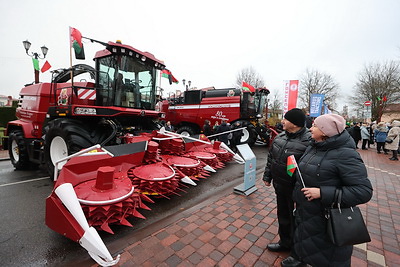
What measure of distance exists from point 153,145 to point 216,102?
6772 mm

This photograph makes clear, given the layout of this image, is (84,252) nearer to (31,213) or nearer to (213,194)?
(31,213)

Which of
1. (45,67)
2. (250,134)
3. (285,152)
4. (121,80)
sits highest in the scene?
(45,67)

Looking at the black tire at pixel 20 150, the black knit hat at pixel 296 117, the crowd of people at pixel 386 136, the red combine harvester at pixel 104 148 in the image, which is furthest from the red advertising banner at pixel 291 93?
the black tire at pixel 20 150

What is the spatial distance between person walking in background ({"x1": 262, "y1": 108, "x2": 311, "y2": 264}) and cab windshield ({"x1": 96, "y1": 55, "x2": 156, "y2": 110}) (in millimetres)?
3749

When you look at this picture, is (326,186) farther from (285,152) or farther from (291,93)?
(291,93)

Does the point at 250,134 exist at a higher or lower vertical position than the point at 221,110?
lower

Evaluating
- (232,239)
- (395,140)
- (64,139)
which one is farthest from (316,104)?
(64,139)

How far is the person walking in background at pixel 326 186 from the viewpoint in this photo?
1.39 metres

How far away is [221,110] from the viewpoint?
31.9 ft

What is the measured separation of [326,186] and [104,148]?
3.00 meters

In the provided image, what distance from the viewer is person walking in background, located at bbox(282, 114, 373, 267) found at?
1387 mm

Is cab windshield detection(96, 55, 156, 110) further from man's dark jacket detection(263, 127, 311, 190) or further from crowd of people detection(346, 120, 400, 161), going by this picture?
crowd of people detection(346, 120, 400, 161)

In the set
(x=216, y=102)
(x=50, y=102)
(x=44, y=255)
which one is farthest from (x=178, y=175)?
(x=216, y=102)

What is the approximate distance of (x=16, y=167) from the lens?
545 centimetres
